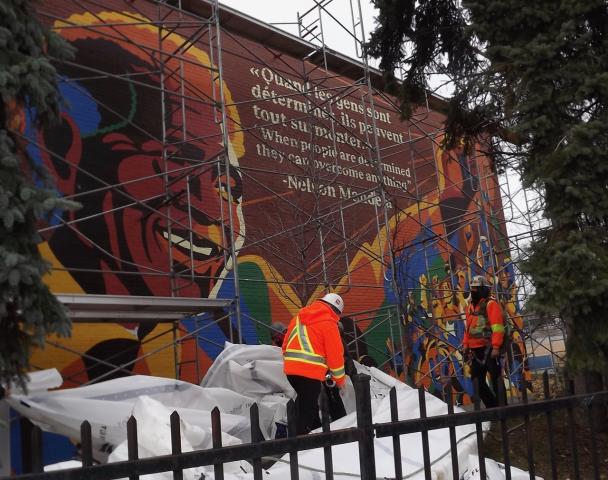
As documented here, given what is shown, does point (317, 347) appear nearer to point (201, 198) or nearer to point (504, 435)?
point (504, 435)

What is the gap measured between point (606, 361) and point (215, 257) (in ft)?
22.1

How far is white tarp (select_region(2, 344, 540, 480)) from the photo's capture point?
4621 mm

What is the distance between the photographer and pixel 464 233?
17.9 metres

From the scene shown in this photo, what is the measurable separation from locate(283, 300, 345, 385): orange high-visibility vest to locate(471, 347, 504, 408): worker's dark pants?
2157mm

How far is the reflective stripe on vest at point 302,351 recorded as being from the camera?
6344 mm

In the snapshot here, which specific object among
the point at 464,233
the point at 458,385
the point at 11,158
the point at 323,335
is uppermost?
the point at 464,233

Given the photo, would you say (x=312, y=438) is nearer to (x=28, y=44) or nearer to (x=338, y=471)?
(x=338, y=471)

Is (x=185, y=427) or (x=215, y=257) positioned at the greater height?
(x=215, y=257)

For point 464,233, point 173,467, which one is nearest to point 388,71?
point 173,467

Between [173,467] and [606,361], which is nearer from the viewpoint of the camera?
[173,467]

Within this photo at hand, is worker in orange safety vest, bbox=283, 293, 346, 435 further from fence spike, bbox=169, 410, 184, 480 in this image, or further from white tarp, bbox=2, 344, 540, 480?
fence spike, bbox=169, 410, 184, 480

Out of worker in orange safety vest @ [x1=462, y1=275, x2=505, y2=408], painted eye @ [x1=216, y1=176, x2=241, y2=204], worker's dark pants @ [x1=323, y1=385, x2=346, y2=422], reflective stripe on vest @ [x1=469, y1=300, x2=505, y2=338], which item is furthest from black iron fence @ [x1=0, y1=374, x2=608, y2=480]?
painted eye @ [x1=216, y1=176, x2=241, y2=204]

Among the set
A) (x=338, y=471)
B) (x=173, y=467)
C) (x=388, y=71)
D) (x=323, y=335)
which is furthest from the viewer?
(x=388, y=71)

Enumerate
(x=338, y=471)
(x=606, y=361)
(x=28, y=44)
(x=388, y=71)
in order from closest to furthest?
(x=28, y=44) → (x=338, y=471) → (x=606, y=361) → (x=388, y=71)
